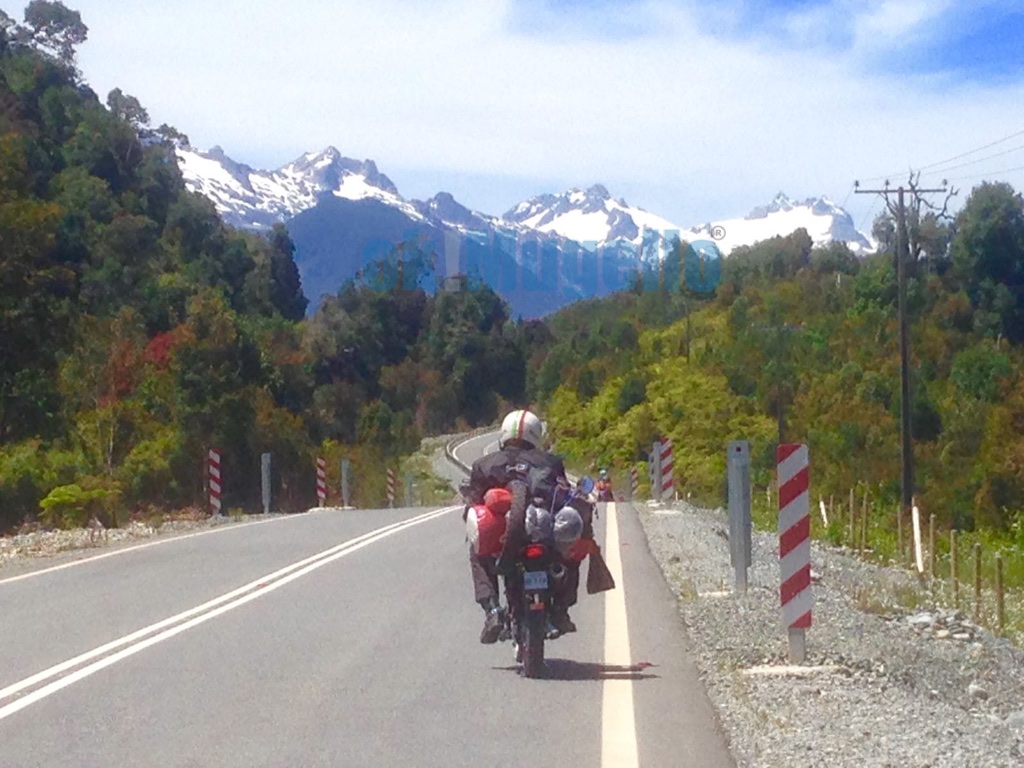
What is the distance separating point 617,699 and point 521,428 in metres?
2.15

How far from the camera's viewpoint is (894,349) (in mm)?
77250

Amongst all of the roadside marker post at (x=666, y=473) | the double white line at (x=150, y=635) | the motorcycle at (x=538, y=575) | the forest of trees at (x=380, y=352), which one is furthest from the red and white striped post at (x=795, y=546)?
the roadside marker post at (x=666, y=473)

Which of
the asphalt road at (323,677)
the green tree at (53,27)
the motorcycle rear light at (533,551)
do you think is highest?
the green tree at (53,27)

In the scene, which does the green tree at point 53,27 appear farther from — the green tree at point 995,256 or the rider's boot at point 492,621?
the rider's boot at point 492,621

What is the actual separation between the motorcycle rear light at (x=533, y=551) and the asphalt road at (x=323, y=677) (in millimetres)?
783

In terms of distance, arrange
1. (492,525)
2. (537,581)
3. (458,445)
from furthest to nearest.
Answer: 1. (458,445)
2. (492,525)
3. (537,581)

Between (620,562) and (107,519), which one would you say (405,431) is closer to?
(107,519)

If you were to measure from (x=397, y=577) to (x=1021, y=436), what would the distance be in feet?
157

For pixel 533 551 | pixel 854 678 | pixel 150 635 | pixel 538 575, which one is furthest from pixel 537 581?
pixel 150 635

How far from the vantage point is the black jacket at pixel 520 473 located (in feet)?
31.0

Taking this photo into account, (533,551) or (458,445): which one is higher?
(533,551)

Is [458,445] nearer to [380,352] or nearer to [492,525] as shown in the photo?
[380,352]

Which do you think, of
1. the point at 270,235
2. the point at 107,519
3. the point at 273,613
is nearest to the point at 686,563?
the point at 273,613

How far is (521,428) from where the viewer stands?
32.7 feet
